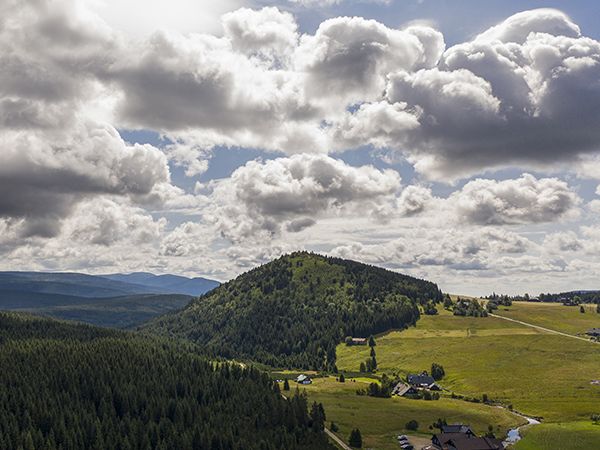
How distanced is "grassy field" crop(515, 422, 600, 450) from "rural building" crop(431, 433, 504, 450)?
1300 cm

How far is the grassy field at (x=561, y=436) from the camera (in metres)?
145

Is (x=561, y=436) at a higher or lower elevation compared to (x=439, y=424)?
lower

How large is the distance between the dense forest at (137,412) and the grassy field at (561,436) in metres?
61.1

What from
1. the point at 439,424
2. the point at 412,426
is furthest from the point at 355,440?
the point at 439,424

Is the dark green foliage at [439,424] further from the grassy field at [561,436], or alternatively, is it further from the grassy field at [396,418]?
the grassy field at [561,436]

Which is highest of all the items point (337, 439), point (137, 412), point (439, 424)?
point (137, 412)

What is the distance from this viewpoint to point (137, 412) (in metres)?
170

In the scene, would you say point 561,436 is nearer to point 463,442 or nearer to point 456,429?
point 456,429

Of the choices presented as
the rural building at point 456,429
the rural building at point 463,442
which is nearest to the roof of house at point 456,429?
the rural building at point 456,429

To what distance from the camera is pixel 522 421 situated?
576ft

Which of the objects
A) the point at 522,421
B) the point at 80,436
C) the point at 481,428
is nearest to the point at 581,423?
the point at 522,421

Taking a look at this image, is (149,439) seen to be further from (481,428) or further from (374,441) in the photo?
(481,428)

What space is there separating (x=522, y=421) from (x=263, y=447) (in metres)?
93.5

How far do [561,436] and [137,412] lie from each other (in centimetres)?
13185
